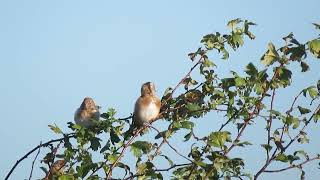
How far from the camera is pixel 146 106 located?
5859 mm

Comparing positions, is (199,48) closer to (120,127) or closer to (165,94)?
(165,94)

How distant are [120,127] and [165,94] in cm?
78

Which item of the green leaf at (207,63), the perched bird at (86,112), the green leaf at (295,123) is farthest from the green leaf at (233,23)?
the perched bird at (86,112)

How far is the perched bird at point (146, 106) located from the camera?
18.3 feet

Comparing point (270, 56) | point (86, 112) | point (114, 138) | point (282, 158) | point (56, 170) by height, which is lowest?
point (56, 170)

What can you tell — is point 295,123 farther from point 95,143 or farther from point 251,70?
point 95,143

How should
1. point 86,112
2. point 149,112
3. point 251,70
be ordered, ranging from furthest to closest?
point 86,112 → point 149,112 → point 251,70

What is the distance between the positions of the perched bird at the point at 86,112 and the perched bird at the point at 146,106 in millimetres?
646

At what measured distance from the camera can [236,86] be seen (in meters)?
5.03

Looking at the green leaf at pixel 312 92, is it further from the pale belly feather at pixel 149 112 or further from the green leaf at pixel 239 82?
the pale belly feather at pixel 149 112

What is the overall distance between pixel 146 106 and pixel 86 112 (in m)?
1.06

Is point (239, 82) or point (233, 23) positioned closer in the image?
point (239, 82)

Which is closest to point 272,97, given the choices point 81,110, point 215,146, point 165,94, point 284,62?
point 284,62

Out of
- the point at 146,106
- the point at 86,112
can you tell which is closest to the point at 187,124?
the point at 146,106
